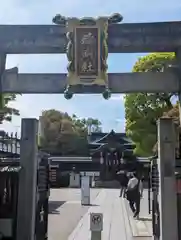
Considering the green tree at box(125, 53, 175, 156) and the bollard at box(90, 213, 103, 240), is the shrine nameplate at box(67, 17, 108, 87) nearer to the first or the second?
the bollard at box(90, 213, 103, 240)

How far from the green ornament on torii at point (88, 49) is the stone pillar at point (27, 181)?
4.23 feet

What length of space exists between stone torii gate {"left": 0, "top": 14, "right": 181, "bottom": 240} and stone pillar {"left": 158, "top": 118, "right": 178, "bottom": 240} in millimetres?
1203

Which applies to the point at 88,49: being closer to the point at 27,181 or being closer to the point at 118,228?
the point at 27,181

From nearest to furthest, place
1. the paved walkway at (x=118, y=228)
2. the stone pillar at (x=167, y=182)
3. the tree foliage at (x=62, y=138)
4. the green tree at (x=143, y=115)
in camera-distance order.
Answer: the stone pillar at (x=167, y=182) < the paved walkway at (x=118, y=228) < the green tree at (x=143, y=115) < the tree foliage at (x=62, y=138)

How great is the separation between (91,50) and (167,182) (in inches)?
124

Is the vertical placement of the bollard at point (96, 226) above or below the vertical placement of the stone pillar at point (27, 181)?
below

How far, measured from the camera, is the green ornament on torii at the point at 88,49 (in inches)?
351

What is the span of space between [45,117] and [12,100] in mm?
39721

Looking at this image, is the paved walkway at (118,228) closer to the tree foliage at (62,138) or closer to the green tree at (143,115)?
the green tree at (143,115)

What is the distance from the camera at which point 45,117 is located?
62.5 metres

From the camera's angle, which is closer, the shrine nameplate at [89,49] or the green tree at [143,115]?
the shrine nameplate at [89,49]

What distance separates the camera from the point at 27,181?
8492mm

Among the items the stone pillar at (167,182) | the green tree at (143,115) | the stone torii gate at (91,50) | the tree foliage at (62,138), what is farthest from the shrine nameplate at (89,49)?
the tree foliage at (62,138)

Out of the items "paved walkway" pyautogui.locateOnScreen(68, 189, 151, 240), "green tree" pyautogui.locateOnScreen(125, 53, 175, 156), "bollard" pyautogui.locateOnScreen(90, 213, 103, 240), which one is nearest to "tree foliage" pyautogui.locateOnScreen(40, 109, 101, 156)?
"green tree" pyautogui.locateOnScreen(125, 53, 175, 156)
